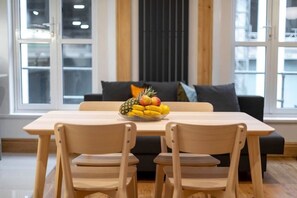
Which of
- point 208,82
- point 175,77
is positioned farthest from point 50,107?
point 208,82

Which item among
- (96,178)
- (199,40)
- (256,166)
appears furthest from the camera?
(199,40)

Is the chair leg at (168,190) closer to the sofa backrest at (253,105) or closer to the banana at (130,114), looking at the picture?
the banana at (130,114)

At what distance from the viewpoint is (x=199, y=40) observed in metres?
4.84

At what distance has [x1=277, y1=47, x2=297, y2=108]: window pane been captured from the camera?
16.7 feet

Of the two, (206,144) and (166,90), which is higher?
(166,90)

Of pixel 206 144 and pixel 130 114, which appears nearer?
pixel 206 144

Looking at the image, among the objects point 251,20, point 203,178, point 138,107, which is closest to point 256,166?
point 203,178

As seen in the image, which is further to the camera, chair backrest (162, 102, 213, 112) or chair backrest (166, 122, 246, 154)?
chair backrest (162, 102, 213, 112)

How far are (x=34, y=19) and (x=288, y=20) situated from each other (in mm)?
3088

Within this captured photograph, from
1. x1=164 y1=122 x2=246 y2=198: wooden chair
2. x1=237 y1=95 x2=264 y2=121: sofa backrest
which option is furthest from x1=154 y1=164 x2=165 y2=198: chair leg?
x1=237 y1=95 x2=264 y2=121: sofa backrest

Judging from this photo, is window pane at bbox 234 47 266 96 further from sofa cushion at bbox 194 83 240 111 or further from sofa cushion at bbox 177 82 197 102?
sofa cushion at bbox 177 82 197 102

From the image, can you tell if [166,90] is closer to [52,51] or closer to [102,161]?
[52,51]

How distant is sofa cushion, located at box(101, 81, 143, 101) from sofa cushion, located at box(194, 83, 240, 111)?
0.68m

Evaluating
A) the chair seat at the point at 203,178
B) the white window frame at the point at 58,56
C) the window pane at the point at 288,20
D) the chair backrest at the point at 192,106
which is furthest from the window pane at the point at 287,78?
the chair seat at the point at 203,178
